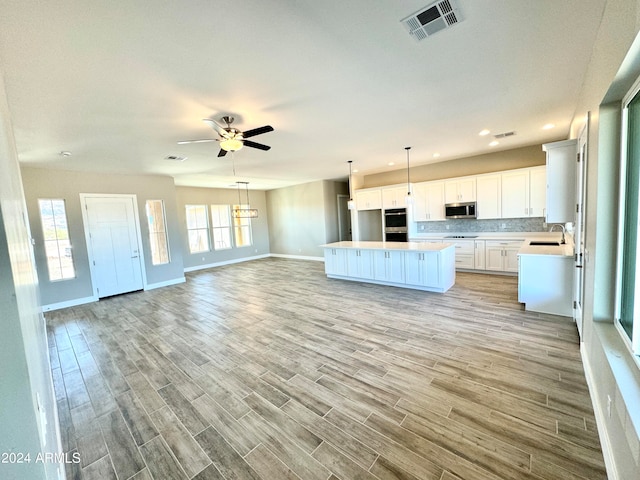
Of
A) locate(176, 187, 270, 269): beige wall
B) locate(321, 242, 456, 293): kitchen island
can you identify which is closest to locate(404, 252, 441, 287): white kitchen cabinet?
locate(321, 242, 456, 293): kitchen island

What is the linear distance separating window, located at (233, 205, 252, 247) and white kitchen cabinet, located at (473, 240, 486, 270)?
25.4 feet

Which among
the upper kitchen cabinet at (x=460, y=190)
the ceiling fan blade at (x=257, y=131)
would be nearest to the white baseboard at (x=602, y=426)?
the ceiling fan blade at (x=257, y=131)

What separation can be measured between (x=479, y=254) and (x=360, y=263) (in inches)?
109

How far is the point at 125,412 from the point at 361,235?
7027mm

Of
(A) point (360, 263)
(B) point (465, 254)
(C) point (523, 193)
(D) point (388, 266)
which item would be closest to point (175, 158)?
(A) point (360, 263)

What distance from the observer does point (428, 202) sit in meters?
6.90

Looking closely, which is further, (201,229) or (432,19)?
(201,229)

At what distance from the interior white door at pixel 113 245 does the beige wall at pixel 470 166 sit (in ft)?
22.0

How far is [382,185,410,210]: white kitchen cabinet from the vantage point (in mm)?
7218

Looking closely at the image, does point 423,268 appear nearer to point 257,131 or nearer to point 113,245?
point 257,131

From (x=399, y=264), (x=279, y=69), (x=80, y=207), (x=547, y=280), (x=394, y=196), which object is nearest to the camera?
(x=279, y=69)

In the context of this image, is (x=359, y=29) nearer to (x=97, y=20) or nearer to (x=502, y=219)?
(x=97, y=20)

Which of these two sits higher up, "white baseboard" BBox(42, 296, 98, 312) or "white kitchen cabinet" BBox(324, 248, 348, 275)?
"white kitchen cabinet" BBox(324, 248, 348, 275)

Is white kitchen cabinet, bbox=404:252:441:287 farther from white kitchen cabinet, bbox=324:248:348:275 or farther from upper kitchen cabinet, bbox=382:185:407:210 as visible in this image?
upper kitchen cabinet, bbox=382:185:407:210
